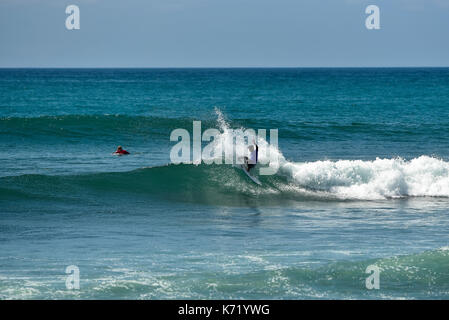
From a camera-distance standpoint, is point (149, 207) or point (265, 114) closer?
point (149, 207)

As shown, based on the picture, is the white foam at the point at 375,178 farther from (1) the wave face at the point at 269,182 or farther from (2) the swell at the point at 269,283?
(2) the swell at the point at 269,283

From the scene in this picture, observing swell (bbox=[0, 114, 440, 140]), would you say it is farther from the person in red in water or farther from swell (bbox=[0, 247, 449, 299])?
swell (bbox=[0, 247, 449, 299])

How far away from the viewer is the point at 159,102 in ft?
212

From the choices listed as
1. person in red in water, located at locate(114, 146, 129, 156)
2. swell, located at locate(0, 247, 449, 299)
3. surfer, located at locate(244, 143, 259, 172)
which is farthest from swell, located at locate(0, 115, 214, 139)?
swell, located at locate(0, 247, 449, 299)

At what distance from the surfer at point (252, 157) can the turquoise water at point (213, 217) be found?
630 mm

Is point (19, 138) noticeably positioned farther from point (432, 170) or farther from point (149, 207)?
point (432, 170)

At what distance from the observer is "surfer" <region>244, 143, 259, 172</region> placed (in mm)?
22453

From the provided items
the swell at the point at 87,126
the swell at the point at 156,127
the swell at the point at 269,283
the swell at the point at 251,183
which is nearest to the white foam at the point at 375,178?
the swell at the point at 251,183

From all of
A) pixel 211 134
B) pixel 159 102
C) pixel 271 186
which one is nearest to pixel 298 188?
pixel 271 186

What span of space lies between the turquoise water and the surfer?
630 mm

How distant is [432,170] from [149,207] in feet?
33.9

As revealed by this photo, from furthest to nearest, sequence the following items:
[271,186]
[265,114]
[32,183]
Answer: [265,114] → [271,186] → [32,183]

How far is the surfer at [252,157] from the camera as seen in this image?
2245cm

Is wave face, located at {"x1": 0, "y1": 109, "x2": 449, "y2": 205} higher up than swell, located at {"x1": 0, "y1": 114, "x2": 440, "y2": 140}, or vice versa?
swell, located at {"x1": 0, "y1": 114, "x2": 440, "y2": 140}
